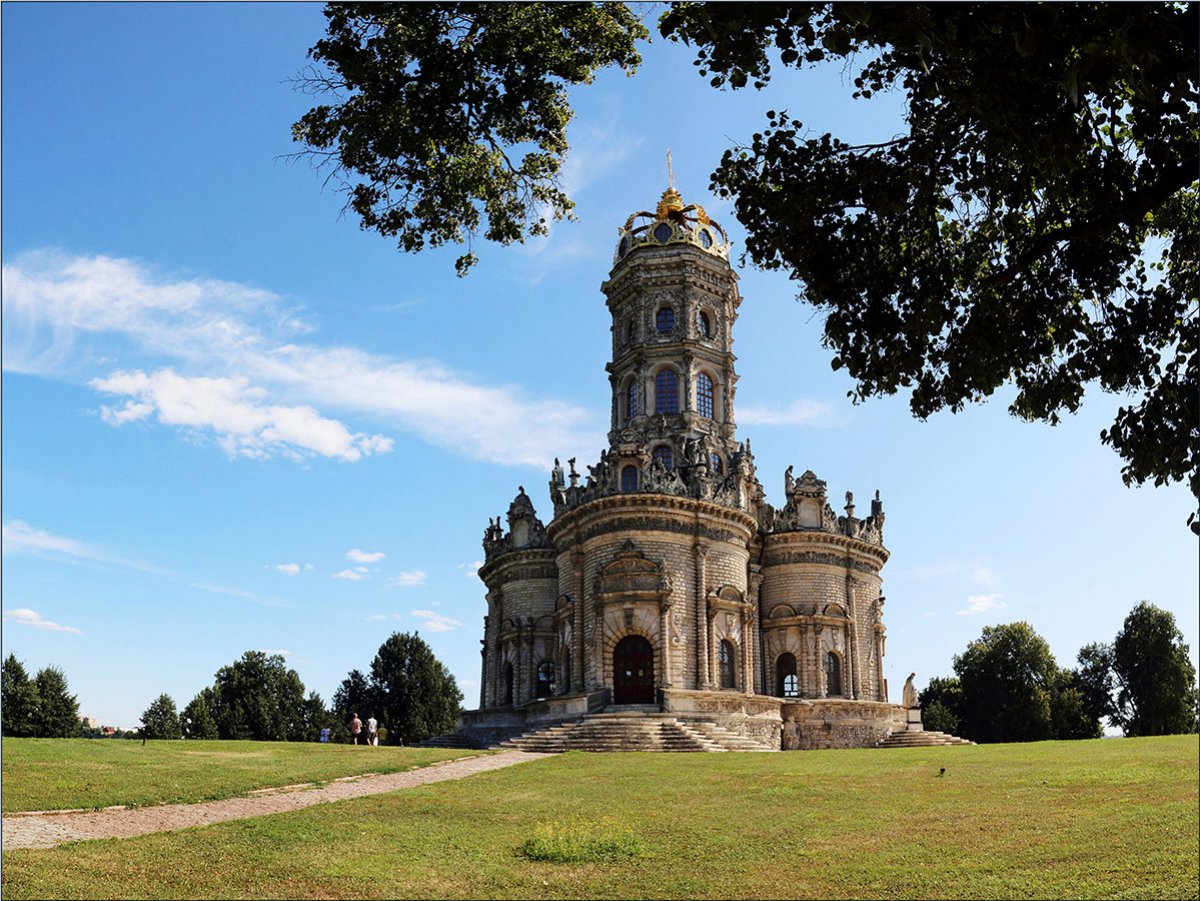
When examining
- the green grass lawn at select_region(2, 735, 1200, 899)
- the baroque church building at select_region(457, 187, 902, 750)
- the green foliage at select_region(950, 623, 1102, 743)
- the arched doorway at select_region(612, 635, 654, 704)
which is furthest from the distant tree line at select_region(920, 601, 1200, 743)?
the green grass lawn at select_region(2, 735, 1200, 899)

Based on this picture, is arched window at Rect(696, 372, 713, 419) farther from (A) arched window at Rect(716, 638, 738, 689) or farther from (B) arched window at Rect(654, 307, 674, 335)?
(A) arched window at Rect(716, 638, 738, 689)

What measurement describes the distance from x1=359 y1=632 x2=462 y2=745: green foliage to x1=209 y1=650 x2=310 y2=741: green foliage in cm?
580

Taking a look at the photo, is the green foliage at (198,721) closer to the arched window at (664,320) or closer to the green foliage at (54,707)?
the green foliage at (54,707)

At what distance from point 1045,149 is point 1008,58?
4.04ft

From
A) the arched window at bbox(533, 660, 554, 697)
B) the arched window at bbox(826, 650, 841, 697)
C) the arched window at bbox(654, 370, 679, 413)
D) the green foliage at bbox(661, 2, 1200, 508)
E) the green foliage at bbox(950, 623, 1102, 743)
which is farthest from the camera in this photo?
the green foliage at bbox(950, 623, 1102, 743)

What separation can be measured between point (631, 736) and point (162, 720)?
5758 cm

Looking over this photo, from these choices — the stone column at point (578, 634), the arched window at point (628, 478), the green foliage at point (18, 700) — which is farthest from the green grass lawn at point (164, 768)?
the green foliage at point (18, 700)

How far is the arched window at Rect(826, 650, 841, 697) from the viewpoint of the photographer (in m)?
57.0

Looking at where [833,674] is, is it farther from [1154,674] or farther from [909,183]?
[909,183]

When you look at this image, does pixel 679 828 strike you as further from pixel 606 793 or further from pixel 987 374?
pixel 987 374

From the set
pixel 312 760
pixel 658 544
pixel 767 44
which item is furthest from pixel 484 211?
pixel 658 544

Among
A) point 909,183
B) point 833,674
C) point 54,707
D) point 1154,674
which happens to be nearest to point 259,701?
point 54,707

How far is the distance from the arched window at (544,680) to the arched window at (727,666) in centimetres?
958

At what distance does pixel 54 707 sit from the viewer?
6888 centimetres
